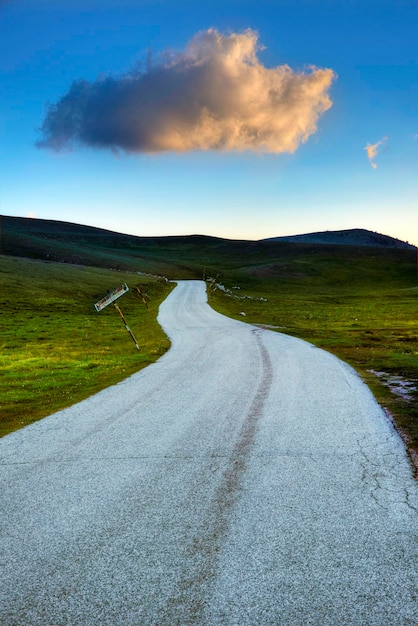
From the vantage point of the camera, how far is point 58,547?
19.1 ft

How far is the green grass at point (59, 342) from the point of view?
16406 mm

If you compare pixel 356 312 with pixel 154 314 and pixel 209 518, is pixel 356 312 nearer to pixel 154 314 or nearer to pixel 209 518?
pixel 154 314

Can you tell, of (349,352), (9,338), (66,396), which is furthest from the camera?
(9,338)

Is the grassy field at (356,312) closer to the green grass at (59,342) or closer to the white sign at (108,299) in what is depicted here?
the green grass at (59,342)

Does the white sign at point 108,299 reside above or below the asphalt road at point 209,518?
above

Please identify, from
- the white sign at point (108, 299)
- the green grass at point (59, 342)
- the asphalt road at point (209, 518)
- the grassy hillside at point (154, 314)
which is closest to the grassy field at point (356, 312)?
the grassy hillside at point (154, 314)

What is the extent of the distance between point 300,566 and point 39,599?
311 centimetres

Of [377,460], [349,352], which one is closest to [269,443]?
[377,460]

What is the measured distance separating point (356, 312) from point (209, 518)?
6102 cm

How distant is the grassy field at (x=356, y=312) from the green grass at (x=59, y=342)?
10.7 m

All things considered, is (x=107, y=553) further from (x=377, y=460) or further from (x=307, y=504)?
(x=377, y=460)

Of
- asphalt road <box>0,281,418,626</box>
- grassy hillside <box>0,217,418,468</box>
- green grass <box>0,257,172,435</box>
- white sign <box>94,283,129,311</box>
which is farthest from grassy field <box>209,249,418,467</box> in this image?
white sign <box>94,283,129,311</box>

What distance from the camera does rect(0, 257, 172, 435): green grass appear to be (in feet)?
53.8

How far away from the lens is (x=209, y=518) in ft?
21.2
